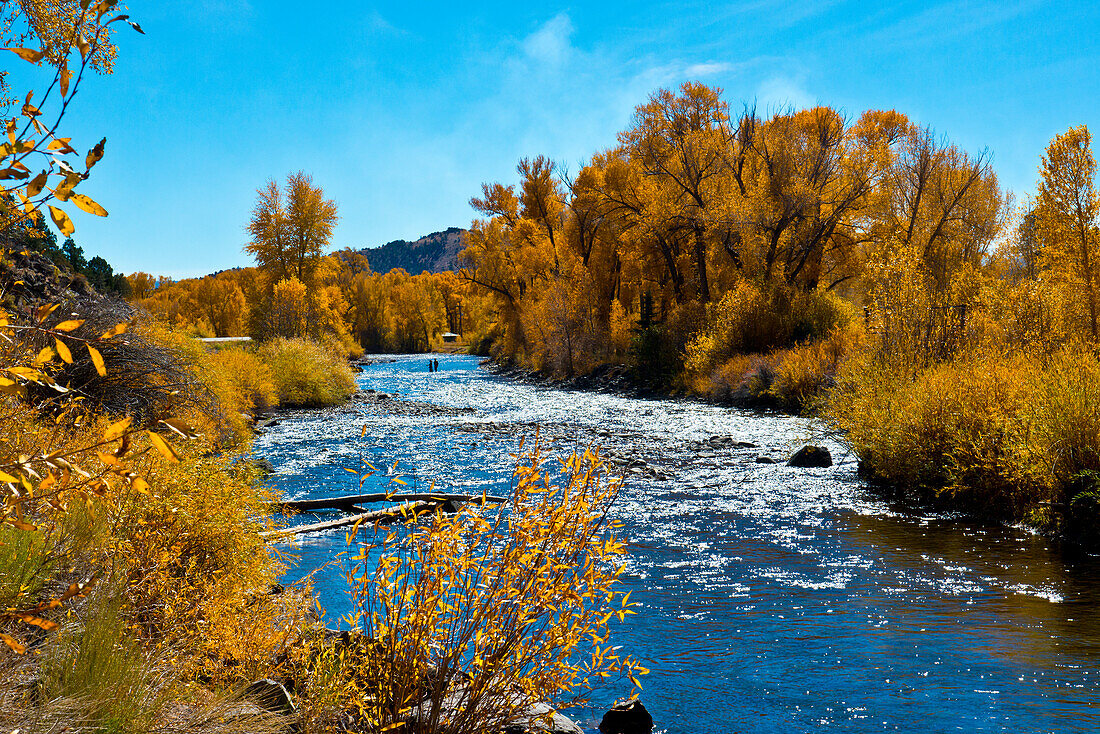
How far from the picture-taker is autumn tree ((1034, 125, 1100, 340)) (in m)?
13.8

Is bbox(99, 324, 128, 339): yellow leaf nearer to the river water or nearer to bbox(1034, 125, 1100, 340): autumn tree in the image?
the river water

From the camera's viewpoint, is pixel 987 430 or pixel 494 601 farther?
pixel 987 430

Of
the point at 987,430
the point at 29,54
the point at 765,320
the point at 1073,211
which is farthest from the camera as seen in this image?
the point at 765,320

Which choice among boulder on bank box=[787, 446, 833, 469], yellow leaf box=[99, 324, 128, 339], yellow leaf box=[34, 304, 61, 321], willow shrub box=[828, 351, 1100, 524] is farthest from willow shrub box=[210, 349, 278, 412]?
yellow leaf box=[99, 324, 128, 339]

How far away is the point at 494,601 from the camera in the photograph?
3.07 meters

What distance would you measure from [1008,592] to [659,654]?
13.0 ft

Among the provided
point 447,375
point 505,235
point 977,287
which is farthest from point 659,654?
point 505,235

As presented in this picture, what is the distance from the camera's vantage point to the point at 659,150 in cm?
3366

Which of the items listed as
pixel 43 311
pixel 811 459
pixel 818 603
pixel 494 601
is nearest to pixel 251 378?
pixel 811 459

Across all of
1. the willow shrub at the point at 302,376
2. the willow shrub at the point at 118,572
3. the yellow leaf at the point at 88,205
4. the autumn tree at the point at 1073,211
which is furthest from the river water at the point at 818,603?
the willow shrub at the point at 302,376

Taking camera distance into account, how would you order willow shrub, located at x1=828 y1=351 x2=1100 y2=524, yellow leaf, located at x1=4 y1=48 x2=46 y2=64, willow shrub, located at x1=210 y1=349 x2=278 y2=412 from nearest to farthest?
yellow leaf, located at x1=4 y1=48 x2=46 y2=64 → willow shrub, located at x1=828 y1=351 x2=1100 y2=524 → willow shrub, located at x1=210 y1=349 x2=278 y2=412

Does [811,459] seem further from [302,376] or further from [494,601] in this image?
[302,376]

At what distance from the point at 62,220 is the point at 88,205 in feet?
0.29

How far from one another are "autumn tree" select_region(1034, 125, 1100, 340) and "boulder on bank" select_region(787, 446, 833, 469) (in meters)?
5.82
